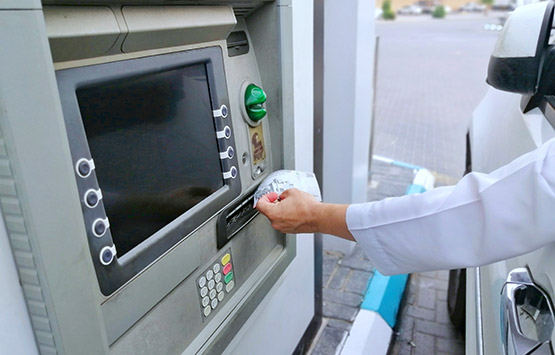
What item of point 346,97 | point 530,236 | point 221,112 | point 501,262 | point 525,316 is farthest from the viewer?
point 346,97

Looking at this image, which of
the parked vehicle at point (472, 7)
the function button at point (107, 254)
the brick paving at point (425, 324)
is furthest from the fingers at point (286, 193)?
the parked vehicle at point (472, 7)

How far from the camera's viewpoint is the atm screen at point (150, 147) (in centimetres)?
95

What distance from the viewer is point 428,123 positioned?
23.6 ft

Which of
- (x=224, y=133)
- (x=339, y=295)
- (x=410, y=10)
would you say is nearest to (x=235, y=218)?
(x=224, y=133)

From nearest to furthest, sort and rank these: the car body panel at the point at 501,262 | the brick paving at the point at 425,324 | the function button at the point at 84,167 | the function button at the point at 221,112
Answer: the function button at the point at 84,167, the car body panel at the point at 501,262, the function button at the point at 221,112, the brick paving at the point at 425,324

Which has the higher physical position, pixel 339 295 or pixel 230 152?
pixel 230 152

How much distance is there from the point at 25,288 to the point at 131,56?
0.50 metres

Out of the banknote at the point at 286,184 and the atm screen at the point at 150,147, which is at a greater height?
the atm screen at the point at 150,147

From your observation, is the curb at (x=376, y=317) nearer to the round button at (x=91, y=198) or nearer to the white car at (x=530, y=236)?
the white car at (x=530, y=236)

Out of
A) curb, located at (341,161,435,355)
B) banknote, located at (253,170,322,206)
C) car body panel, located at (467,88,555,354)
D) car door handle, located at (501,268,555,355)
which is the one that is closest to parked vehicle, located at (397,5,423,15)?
curb, located at (341,161,435,355)

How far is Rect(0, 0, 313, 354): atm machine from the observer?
72 centimetres

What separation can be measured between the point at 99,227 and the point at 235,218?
0.53m

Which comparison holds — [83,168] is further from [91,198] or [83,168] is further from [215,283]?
[215,283]

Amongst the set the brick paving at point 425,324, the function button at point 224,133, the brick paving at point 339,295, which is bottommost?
the brick paving at point 425,324
